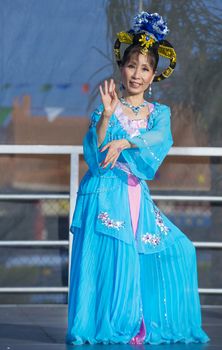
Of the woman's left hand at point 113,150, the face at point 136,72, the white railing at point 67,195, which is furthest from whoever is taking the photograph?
the white railing at point 67,195

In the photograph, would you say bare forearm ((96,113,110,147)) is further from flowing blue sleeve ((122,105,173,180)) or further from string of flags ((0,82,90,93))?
string of flags ((0,82,90,93))

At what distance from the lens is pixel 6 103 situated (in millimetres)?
7656

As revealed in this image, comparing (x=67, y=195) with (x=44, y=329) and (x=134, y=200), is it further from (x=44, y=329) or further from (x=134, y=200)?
(x=134, y=200)

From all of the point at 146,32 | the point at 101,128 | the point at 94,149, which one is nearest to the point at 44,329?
the point at 94,149

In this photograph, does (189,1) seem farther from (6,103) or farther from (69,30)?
(6,103)

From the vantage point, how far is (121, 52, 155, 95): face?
5.82 m

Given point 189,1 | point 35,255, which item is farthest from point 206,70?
point 35,255

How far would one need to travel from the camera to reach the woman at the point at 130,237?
572cm

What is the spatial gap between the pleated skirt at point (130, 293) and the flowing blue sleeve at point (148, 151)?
0.29ft

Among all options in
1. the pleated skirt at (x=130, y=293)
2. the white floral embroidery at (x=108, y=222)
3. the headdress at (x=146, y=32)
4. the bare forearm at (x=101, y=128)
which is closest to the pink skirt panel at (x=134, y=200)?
the pleated skirt at (x=130, y=293)

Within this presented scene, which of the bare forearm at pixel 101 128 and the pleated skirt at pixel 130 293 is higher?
the bare forearm at pixel 101 128

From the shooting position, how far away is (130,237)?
5.79 m

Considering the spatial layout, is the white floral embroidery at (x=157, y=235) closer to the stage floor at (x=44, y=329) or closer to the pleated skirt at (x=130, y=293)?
the pleated skirt at (x=130, y=293)

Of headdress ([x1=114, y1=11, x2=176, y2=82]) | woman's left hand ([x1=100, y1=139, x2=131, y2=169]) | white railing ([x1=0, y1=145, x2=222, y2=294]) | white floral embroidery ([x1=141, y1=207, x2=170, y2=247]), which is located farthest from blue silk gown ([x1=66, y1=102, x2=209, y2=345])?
white railing ([x1=0, y1=145, x2=222, y2=294])
